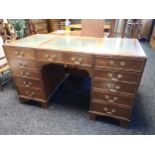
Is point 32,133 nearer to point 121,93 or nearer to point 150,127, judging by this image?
point 121,93

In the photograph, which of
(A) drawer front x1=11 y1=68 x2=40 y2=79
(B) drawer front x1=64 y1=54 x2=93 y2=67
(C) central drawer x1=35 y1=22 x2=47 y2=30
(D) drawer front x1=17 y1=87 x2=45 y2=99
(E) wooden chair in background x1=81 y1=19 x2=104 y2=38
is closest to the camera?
(B) drawer front x1=64 y1=54 x2=93 y2=67

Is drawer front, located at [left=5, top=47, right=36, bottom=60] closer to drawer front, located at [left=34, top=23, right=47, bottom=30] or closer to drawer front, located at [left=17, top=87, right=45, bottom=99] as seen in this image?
drawer front, located at [left=17, top=87, right=45, bottom=99]

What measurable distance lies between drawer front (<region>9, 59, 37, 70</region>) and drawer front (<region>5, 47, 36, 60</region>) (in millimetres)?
47

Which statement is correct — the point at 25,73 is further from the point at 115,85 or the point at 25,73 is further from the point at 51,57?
the point at 115,85

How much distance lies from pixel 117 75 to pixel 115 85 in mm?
110

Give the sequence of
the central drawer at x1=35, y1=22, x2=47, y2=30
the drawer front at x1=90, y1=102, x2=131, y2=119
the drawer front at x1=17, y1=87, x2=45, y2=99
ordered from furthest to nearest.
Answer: the central drawer at x1=35, y1=22, x2=47, y2=30 → the drawer front at x1=17, y1=87, x2=45, y2=99 → the drawer front at x1=90, y1=102, x2=131, y2=119

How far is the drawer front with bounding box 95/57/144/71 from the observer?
3.73 ft

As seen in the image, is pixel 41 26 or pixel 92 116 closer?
pixel 92 116

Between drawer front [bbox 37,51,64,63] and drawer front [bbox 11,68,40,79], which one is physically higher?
drawer front [bbox 37,51,64,63]

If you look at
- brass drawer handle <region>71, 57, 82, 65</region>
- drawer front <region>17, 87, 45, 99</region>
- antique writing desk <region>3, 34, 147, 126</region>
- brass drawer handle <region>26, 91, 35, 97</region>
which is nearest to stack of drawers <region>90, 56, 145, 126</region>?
antique writing desk <region>3, 34, 147, 126</region>

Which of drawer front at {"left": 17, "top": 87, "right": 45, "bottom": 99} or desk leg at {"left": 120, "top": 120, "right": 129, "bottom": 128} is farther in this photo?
drawer front at {"left": 17, "top": 87, "right": 45, "bottom": 99}

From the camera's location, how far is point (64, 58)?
4.37ft

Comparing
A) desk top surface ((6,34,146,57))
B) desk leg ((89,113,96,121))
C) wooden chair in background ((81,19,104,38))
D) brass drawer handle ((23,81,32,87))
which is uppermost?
wooden chair in background ((81,19,104,38))

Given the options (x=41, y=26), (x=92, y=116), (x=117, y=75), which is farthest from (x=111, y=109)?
(x=41, y=26)
